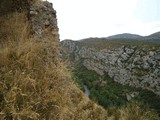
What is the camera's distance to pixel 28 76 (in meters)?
7.32

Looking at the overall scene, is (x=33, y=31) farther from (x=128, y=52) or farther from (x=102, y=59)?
(x=102, y=59)

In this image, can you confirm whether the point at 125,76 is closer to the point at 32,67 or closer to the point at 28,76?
the point at 32,67

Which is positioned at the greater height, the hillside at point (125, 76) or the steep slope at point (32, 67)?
the steep slope at point (32, 67)

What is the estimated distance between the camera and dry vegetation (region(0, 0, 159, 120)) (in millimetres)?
6652

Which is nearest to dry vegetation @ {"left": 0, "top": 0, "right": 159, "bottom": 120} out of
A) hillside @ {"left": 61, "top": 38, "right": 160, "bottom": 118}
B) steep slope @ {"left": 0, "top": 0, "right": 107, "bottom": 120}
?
steep slope @ {"left": 0, "top": 0, "right": 107, "bottom": 120}

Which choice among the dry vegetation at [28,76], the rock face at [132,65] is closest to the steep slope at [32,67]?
the dry vegetation at [28,76]

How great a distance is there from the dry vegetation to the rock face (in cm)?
4290

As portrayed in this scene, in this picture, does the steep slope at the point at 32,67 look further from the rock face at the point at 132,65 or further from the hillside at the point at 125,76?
the rock face at the point at 132,65

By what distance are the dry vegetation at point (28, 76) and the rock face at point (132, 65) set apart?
42.9 m

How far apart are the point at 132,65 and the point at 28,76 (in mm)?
72547

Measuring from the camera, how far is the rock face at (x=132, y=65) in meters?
66.9

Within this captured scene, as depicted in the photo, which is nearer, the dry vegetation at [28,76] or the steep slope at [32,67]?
the dry vegetation at [28,76]

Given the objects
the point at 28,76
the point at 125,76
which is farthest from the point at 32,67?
the point at 125,76

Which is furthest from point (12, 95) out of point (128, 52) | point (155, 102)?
point (128, 52)
